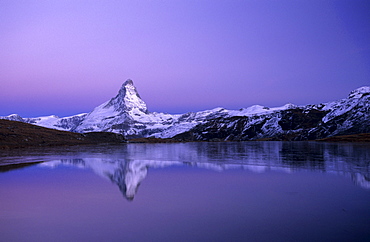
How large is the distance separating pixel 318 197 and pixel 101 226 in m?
10.8

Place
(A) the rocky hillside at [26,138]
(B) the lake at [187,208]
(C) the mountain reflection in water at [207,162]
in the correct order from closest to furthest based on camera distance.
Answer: (B) the lake at [187,208] → (C) the mountain reflection in water at [207,162] → (A) the rocky hillside at [26,138]

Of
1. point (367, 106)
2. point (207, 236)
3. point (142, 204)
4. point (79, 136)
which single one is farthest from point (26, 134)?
point (367, 106)

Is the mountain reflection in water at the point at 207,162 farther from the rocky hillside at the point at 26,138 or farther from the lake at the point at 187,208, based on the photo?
the rocky hillside at the point at 26,138

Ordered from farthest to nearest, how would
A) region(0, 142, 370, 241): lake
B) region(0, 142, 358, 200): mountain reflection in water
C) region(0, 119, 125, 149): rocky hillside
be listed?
1. region(0, 119, 125, 149): rocky hillside
2. region(0, 142, 358, 200): mountain reflection in water
3. region(0, 142, 370, 241): lake

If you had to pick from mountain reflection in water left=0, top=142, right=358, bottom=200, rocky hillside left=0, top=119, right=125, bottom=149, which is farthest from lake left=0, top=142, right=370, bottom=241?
rocky hillside left=0, top=119, right=125, bottom=149

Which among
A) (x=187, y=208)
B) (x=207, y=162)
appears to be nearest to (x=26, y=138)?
(x=207, y=162)

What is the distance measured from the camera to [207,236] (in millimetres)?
9773

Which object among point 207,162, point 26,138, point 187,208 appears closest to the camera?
point 187,208

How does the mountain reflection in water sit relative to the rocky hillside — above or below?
below

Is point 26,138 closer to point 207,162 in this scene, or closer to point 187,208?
point 207,162

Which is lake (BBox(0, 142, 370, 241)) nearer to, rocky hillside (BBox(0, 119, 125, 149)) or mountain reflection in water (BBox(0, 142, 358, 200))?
mountain reflection in water (BBox(0, 142, 358, 200))

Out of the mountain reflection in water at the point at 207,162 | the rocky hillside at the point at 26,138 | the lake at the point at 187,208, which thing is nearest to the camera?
the lake at the point at 187,208

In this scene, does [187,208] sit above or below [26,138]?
below

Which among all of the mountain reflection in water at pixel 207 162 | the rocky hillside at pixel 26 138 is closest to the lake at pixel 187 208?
the mountain reflection in water at pixel 207 162
